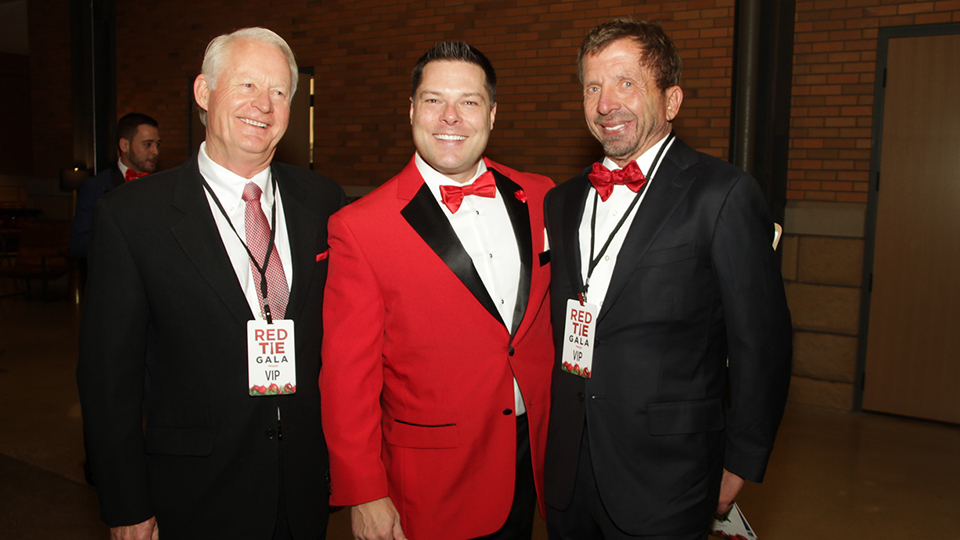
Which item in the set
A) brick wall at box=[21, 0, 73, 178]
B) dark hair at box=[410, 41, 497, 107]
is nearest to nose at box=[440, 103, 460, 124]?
dark hair at box=[410, 41, 497, 107]

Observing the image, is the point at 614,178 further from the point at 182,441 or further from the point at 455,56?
the point at 182,441

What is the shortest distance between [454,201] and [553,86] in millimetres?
4277

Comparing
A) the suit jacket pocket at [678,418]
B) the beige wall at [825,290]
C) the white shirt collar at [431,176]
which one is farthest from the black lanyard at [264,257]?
the beige wall at [825,290]

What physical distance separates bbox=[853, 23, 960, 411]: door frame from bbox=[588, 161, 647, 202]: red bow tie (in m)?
3.89

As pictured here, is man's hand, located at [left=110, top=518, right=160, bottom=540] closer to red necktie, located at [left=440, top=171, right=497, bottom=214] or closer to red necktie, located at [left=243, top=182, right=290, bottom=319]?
red necktie, located at [left=243, top=182, right=290, bottom=319]

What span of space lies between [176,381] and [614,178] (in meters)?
1.27

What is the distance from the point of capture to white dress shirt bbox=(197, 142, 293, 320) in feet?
5.57

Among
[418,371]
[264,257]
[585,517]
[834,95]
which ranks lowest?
[585,517]

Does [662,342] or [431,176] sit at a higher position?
[431,176]

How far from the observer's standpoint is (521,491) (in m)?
1.97

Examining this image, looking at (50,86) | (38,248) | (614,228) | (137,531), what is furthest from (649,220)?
(50,86)

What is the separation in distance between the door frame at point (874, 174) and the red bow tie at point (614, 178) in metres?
3.89

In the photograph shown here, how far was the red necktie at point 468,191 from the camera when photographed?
74.2 inches

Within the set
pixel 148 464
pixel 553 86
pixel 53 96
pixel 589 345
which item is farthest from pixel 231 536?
pixel 53 96
